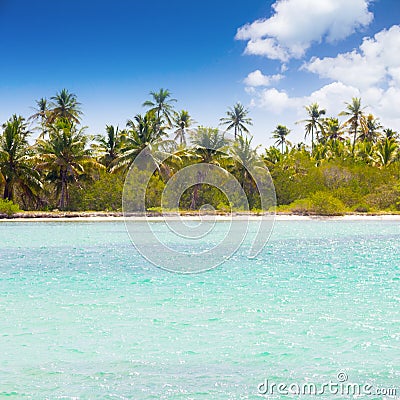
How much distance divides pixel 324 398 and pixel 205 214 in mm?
27870

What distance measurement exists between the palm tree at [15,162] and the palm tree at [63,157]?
0.89 m

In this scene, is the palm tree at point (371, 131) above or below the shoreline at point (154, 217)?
above

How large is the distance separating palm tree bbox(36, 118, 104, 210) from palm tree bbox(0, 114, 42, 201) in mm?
890

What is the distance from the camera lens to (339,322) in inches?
281

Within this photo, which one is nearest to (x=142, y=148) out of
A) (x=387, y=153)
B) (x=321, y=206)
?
(x=321, y=206)

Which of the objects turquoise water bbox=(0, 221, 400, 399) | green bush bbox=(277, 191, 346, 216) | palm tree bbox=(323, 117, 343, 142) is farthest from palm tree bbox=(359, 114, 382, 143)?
turquoise water bbox=(0, 221, 400, 399)

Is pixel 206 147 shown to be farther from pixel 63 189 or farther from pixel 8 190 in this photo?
pixel 8 190

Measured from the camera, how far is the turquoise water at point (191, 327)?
502cm

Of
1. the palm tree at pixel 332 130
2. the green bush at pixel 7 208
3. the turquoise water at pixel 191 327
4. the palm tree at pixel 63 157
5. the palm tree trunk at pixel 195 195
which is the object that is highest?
the palm tree at pixel 332 130

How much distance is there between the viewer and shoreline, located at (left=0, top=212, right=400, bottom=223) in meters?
29.2

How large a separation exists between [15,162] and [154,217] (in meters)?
9.50

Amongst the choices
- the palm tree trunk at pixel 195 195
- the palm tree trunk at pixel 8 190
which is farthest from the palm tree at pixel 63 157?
the palm tree trunk at pixel 195 195

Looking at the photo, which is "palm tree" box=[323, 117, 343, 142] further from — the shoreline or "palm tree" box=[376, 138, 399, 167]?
the shoreline

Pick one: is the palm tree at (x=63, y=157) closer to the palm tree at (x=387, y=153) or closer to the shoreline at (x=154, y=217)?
the shoreline at (x=154, y=217)
